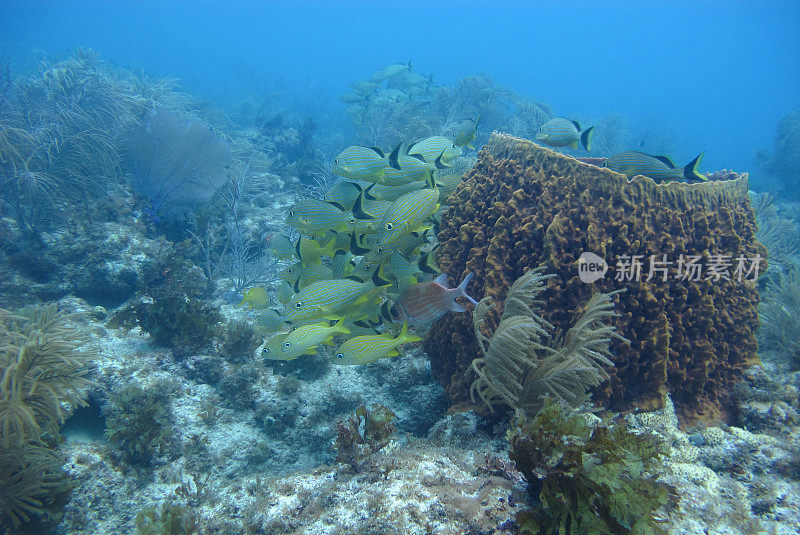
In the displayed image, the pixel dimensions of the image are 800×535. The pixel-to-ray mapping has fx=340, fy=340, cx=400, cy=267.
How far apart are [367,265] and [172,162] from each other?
314 inches

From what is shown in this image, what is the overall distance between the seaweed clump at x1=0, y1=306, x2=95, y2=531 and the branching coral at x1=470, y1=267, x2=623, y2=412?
3699mm

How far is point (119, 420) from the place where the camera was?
3.70 metres

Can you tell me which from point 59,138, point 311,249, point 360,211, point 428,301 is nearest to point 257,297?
point 311,249

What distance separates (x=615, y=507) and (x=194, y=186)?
990cm

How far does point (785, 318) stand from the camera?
13.8 ft

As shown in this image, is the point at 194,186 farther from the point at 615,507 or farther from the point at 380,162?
the point at 615,507

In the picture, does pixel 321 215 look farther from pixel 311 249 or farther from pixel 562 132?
pixel 562 132

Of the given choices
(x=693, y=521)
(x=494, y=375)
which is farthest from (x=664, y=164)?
(x=693, y=521)

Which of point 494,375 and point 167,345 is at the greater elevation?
point 494,375

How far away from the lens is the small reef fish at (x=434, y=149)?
12.6ft

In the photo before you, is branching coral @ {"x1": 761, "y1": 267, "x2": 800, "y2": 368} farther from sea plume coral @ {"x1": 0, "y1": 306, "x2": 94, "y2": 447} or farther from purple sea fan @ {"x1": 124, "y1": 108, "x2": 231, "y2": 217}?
purple sea fan @ {"x1": 124, "y1": 108, "x2": 231, "y2": 217}

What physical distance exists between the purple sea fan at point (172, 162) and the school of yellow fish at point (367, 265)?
19.6 ft

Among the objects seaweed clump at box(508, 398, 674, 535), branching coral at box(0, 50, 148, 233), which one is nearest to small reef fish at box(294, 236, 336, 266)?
seaweed clump at box(508, 398, 674, 535)

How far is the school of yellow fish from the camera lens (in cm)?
280
